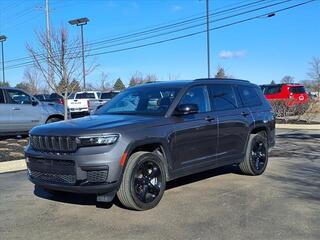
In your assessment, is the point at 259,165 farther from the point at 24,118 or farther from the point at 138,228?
the point at 24,118

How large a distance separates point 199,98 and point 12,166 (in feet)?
17.5

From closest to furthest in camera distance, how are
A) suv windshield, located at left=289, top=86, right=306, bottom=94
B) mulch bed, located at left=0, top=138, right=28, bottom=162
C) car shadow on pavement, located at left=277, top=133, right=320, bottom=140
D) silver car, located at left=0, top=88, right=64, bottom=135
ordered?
1. mulch bed, located at left=0, top=138, right=28, bottom=162
2. silver car, located at left=0, top=88, right=64, bottom=135
3. car shadow on pavement, located at left=277, top=133, right=320, bottom=140
4. suv windshield, located at left=289, top=86, right=306, bottom=94

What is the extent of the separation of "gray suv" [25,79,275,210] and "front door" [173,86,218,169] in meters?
0.01

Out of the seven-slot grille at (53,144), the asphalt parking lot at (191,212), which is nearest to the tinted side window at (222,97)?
the asphalt parking lot at (191,212)

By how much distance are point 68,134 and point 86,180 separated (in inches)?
25.1

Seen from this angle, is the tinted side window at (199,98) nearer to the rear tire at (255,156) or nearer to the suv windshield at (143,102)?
the suv windshield at (143,102)

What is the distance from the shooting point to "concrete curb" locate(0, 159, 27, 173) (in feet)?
35.3

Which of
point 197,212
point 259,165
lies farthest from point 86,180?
point 259,165

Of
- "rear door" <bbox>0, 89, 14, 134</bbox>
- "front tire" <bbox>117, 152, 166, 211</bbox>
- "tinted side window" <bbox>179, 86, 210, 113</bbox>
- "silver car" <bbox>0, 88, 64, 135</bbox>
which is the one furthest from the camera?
"silver car" <bbox>0, 88, 64, 135</bbox>

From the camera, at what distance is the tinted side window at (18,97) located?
15.2 metres

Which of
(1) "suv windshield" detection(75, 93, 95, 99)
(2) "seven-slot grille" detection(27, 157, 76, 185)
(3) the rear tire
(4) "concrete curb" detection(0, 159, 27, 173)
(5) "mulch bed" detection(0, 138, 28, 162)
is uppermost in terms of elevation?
(1) "suv windshield" detection(75, 93, 95, 99)

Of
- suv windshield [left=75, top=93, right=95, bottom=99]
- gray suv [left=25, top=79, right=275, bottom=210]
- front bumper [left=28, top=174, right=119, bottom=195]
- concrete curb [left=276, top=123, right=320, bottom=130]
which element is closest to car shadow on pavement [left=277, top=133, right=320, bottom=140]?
concrete curb [left=276, top=123, right=320, bottom=130]

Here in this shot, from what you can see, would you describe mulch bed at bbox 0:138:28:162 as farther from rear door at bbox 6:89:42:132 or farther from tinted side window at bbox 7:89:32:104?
tinted side window at bbox 7:89:32:104

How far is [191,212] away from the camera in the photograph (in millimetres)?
6449
